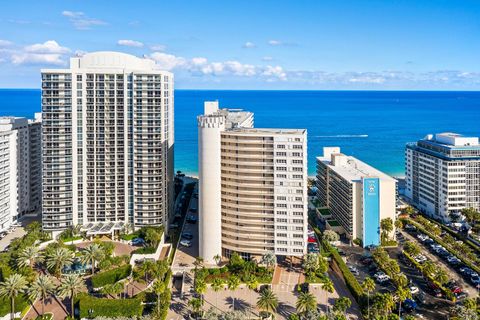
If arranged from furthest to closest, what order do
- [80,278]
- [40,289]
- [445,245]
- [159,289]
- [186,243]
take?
[186,243], [445,245], [80,278], [159,289], [40,289]

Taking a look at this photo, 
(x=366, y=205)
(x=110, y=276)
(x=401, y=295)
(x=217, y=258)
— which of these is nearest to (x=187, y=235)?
(x=217, y=258)

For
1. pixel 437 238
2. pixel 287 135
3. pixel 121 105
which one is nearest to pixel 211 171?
pixel 287 135

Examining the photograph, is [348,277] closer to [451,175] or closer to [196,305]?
[196,305]

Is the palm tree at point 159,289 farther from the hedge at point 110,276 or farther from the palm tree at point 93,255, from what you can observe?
the palm tree at point 93,255

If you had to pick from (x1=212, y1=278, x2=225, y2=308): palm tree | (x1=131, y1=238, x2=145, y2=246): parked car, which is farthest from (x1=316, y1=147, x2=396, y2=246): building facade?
(x1=131, y1=238, x2=145, y2=246): parked car

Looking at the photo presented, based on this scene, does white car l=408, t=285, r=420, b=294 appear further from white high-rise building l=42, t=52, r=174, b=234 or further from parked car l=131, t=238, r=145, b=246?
parked car l=131, t=238, r=145, b=246

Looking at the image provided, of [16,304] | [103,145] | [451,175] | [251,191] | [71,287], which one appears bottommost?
[16,304]

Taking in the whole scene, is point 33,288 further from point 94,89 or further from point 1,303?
point 94,89
